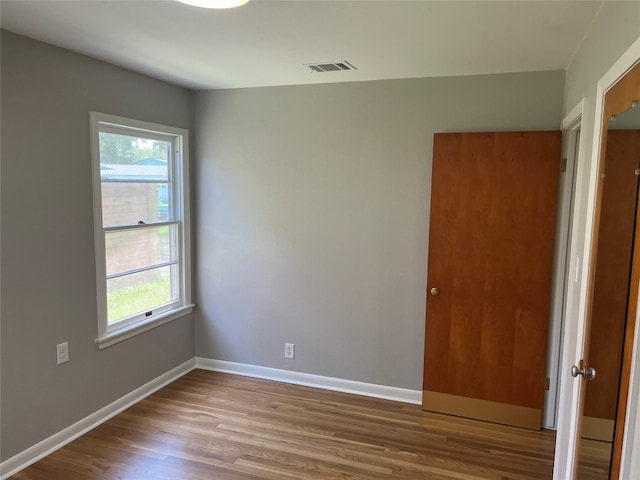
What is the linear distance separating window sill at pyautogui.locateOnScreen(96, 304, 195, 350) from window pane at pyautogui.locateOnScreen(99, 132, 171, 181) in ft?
3.56

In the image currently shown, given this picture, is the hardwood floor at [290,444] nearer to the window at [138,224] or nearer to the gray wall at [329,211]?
the gray wall at [329,211]

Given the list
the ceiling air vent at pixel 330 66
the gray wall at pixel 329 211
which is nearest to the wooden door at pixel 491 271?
the gray wall at pixel 329 211

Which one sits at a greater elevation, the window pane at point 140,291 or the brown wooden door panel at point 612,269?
the brown wooden door panel at point 612,269

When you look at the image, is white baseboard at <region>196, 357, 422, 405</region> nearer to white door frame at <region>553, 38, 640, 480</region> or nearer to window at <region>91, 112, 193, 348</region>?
window at <region>91, 112, 193, 348</region>

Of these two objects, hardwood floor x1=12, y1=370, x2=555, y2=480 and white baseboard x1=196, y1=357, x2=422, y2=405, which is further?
white baseboard x1=196, y1=357, x2=422, y2=405

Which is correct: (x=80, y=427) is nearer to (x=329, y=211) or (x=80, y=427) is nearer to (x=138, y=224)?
(x=138, y=224)

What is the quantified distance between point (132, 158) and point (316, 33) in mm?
1751

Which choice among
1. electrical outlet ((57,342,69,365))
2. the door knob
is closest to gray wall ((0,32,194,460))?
electrical outlet ((57,342,69,365))

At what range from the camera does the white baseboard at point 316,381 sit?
3.42 m

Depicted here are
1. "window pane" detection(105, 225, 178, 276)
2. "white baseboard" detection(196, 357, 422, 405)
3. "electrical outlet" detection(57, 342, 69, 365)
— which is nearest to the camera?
"electrical outlet" detection(57, 342, 69, 365)

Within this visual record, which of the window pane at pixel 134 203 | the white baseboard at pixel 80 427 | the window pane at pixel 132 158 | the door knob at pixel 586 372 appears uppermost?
the window pane at pixel 132 158

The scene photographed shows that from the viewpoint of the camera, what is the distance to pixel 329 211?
3465 millimetres

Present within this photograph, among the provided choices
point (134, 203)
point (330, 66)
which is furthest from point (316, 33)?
point (134, 203)

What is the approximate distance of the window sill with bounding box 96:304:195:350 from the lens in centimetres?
300
